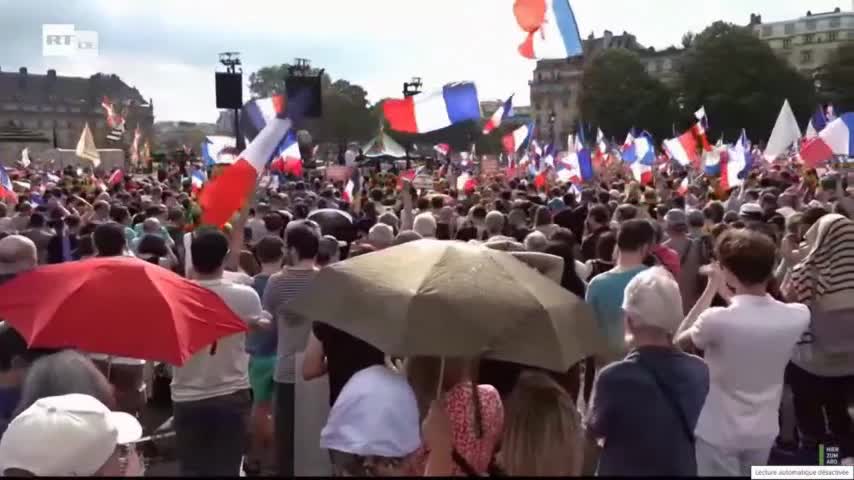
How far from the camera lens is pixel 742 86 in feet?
219

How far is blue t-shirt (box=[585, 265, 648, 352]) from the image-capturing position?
199 inches

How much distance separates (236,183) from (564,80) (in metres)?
109

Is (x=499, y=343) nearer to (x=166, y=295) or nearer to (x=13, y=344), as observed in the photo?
(x=166, y=295)

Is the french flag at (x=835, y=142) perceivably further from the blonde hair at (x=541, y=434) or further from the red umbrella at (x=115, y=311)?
the blonde hair at (x=541, y=434)

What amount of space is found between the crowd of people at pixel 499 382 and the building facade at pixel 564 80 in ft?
334

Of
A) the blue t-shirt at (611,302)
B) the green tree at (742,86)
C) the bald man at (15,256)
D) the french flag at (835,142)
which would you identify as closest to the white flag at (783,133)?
the french flag at (835,142)

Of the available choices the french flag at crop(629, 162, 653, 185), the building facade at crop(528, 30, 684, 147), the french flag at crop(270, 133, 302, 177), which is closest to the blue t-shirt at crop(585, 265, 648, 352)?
the french flag at crop(270, 133, 302, 177)

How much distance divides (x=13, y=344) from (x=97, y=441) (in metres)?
1.60

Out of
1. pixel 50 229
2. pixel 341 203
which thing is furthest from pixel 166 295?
pixel 341 203

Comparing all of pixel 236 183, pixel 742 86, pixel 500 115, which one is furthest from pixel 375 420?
pixel 742 86

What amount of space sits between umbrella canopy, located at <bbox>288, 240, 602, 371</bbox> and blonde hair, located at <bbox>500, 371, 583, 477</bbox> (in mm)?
107

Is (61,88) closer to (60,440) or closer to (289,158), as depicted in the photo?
(289,158)

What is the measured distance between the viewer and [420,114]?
1137 centimetres

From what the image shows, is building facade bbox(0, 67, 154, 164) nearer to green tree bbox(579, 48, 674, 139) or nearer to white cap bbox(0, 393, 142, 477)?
green tree bbox(579, 48, 674, 139)
